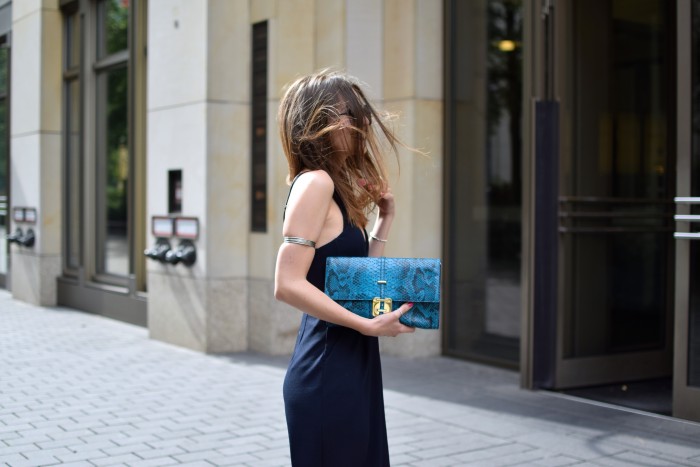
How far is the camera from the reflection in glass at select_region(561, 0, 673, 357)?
7.34 metres

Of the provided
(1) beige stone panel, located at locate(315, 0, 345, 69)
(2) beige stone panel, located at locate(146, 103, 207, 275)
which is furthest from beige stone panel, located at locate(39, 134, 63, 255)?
(1) beige stone panel, located at locate(315, 0, 345, 69)

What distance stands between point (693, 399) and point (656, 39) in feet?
11.5

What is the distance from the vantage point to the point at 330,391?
273cm

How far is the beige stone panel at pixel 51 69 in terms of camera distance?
41.4 ft

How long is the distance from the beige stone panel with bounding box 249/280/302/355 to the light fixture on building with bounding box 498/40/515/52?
123 inches

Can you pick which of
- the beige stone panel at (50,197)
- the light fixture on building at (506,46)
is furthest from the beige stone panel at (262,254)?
the beige stone panel at (50,197)

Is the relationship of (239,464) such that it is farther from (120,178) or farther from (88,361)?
(120,178)

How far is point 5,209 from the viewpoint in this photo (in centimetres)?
1495

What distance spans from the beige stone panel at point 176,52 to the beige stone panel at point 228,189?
369 millimetres

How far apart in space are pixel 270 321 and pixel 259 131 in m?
1.89

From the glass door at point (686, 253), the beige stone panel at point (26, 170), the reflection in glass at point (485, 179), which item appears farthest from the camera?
the beige stone panel at point (26, 170)

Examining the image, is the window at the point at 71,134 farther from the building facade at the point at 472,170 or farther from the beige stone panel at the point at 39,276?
the building facade at the point at 472,170

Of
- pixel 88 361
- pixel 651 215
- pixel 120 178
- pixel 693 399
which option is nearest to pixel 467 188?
pixel 651 215

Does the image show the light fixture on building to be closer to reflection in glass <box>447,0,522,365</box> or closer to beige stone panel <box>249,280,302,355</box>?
reflection in glass <box>447,0,522,365</box>
